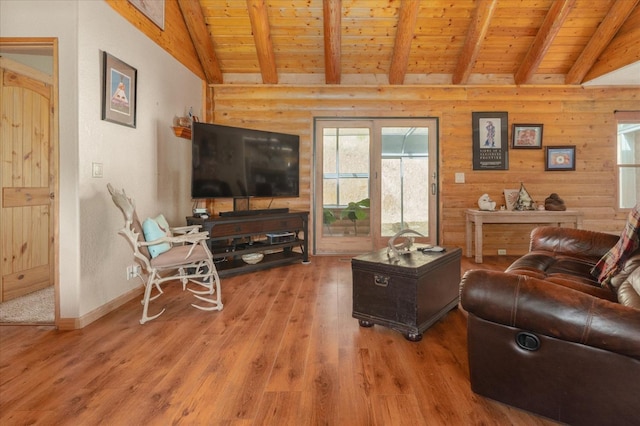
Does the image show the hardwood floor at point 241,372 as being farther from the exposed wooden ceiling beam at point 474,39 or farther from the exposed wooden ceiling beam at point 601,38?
the exposed wooden ceiling beam at point 601,38

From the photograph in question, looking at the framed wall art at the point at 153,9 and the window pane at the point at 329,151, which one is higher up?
the framed wall art at the point at 153,9

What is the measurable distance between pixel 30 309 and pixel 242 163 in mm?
2397

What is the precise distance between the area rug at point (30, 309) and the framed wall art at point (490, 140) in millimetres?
5197

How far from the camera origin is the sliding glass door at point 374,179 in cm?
510

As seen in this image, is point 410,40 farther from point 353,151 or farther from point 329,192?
point 329,192

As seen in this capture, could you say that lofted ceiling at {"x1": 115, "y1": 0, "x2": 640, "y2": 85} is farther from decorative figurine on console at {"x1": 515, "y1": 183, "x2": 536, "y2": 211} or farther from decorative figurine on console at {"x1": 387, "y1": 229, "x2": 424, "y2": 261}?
decorative figurine on console at {"x1": 387, "y1": 229, "x2": 424, "y2": 261}

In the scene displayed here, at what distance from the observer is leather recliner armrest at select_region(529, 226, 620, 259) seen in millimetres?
2365

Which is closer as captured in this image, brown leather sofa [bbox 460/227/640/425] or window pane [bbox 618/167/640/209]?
brown leather sofa [bbox 460/227/640/425]

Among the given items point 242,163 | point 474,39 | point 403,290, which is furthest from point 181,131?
point 474,39

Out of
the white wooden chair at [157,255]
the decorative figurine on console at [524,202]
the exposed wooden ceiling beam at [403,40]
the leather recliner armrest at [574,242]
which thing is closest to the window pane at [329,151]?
the exposed wooden ceiling beam at [403,40]

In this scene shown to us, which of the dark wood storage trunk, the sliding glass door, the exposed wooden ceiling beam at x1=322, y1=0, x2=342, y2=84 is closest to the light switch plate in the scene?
the dark wood storage trunk

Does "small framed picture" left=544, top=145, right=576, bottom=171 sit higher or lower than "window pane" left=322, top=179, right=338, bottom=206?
higher

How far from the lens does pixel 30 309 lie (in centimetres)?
285

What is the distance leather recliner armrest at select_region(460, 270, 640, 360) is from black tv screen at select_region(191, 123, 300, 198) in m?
3.06
